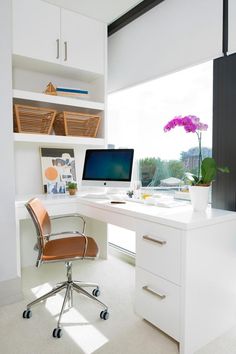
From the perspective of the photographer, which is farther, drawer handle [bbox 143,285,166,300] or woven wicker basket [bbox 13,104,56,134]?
woven wicker basket [bbox 13,104,56,134]

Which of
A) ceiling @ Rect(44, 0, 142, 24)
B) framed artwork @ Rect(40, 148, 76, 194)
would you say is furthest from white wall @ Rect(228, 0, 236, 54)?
framed artwork @ Rect(40, 148, 76, 194)

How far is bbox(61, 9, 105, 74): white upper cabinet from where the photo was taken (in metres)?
2.62

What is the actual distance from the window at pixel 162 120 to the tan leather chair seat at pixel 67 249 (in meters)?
1.05

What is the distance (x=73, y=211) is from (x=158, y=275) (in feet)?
3.77

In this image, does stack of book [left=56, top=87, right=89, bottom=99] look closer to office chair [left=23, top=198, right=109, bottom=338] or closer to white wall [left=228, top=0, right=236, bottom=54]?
office chair [left=23, top=198, right=109, bottom=338]

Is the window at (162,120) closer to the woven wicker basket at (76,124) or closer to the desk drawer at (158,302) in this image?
the woven wicker basket at (76,124)

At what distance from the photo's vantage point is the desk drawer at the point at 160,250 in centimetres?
157

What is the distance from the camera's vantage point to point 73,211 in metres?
2.58

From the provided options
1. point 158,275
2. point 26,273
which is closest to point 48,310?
point 26,273

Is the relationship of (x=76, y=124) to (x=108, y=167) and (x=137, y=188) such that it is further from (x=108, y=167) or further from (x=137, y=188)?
(x=137, y=188)

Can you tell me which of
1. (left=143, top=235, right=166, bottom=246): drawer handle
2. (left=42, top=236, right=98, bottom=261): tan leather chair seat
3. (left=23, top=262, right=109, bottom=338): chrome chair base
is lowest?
(left=23, top=262, right=109, bottom=338): chrome chair base

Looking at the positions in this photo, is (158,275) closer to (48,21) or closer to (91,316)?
(91,316)


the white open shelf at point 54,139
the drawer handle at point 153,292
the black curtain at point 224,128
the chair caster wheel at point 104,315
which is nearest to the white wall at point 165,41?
the black curtain at point 224,128

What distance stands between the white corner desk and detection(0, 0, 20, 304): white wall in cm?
97
